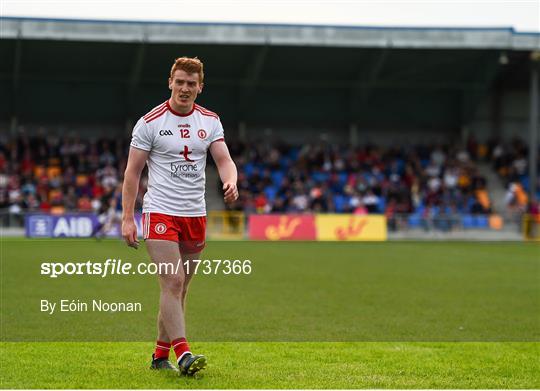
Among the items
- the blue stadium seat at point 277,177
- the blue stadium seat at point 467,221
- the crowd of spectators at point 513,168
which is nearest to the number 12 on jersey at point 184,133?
the blue stadium seat at point 467,221

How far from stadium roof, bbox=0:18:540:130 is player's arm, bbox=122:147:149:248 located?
31193mm

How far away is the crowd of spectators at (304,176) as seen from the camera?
115ft

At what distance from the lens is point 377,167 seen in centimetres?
4172

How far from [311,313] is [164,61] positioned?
30466 mm

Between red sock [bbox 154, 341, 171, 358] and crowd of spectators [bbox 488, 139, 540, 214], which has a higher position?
crowd of spectators [bbox 488, 139, 540, 214]

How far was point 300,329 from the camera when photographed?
31.3ft

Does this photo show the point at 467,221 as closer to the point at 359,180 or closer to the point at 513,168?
the point at 359,180

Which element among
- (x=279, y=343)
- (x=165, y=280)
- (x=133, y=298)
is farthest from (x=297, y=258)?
(x=165, y=280)

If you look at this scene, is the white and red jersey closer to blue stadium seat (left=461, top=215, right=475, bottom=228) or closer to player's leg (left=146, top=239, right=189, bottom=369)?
player's leg (left=146, top=239, right=189, bottom=369)

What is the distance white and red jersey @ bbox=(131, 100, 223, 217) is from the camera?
665 centimetres

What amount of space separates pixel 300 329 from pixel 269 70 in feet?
108

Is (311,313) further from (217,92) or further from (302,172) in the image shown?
(217,92)

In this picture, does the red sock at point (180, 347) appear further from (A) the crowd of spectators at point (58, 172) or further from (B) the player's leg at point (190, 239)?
(A) the crowd of spectators at point (58, 172)

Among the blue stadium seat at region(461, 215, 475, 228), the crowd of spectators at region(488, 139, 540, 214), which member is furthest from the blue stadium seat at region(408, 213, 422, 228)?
the crowd of spectators at region(488, 139, 540, 214)
